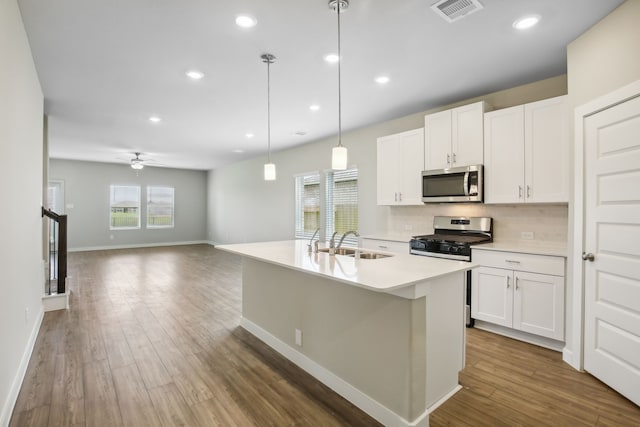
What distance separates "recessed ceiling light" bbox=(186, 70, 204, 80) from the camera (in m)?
3.29

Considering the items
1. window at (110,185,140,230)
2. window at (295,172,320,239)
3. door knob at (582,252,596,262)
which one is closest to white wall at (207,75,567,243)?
window at (295,172,320,239)

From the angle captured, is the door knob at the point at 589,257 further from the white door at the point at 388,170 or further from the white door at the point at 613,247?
the white door at the point at 388,170

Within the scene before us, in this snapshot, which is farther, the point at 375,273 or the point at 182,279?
the point at 182,279

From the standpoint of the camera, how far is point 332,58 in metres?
2.97

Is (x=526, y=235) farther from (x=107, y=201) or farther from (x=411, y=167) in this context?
(x=107, y=201)

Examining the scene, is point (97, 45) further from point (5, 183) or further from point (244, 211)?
point (244, 211)

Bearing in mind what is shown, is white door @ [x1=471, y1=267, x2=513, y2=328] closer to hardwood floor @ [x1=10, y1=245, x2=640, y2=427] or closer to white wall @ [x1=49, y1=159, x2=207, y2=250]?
hardwood floor @ [x1=10, y1=245, x2=640, y2=427]

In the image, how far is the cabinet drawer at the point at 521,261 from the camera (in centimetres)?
289

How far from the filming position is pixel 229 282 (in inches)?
218

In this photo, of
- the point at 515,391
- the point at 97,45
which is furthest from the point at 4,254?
the point at 515,391

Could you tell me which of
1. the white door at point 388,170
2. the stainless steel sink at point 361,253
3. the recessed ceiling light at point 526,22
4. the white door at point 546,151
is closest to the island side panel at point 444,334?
the stainless steel sink at point 361,253

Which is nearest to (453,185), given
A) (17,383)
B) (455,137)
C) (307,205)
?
(455,137)

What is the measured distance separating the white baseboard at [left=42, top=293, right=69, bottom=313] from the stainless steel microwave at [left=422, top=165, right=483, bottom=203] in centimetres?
477

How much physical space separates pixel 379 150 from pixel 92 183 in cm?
888
